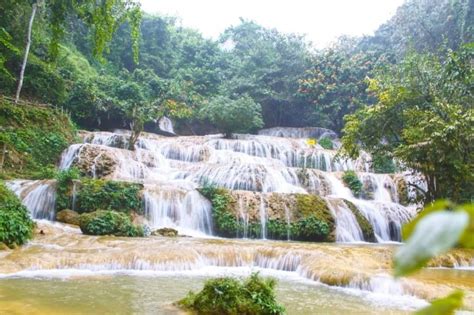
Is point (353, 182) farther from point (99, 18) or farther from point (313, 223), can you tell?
point (99, 18)

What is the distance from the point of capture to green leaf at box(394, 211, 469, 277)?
0.97 ft

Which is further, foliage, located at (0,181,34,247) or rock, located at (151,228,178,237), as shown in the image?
rock, located at (151,228,178,237)

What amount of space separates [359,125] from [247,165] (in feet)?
17.0

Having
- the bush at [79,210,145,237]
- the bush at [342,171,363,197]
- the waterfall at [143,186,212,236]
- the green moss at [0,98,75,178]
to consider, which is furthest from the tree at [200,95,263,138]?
the bush at [79,210,145,237]

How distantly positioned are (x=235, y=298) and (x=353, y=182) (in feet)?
45.5

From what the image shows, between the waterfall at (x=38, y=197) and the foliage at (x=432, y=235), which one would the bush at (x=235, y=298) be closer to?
the foliage at (x=432, y=235)

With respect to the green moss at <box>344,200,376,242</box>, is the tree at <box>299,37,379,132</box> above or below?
above

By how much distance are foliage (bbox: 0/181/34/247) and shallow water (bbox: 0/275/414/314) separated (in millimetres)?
2629

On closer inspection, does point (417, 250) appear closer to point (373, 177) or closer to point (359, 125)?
point (359, 125)

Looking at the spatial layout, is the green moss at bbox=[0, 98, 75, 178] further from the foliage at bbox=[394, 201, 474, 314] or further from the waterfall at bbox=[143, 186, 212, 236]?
the foliage at bbox=[394, 201, 474, 314]

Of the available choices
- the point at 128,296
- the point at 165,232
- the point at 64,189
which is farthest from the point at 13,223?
the point at 128,296

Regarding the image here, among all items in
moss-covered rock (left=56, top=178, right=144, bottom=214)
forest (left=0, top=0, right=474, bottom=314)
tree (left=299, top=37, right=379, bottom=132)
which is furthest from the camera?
tree (left=299, top=37, right=379, bottom=132)

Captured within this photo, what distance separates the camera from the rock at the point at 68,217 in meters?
12.6

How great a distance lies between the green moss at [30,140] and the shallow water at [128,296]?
9.63 meters
